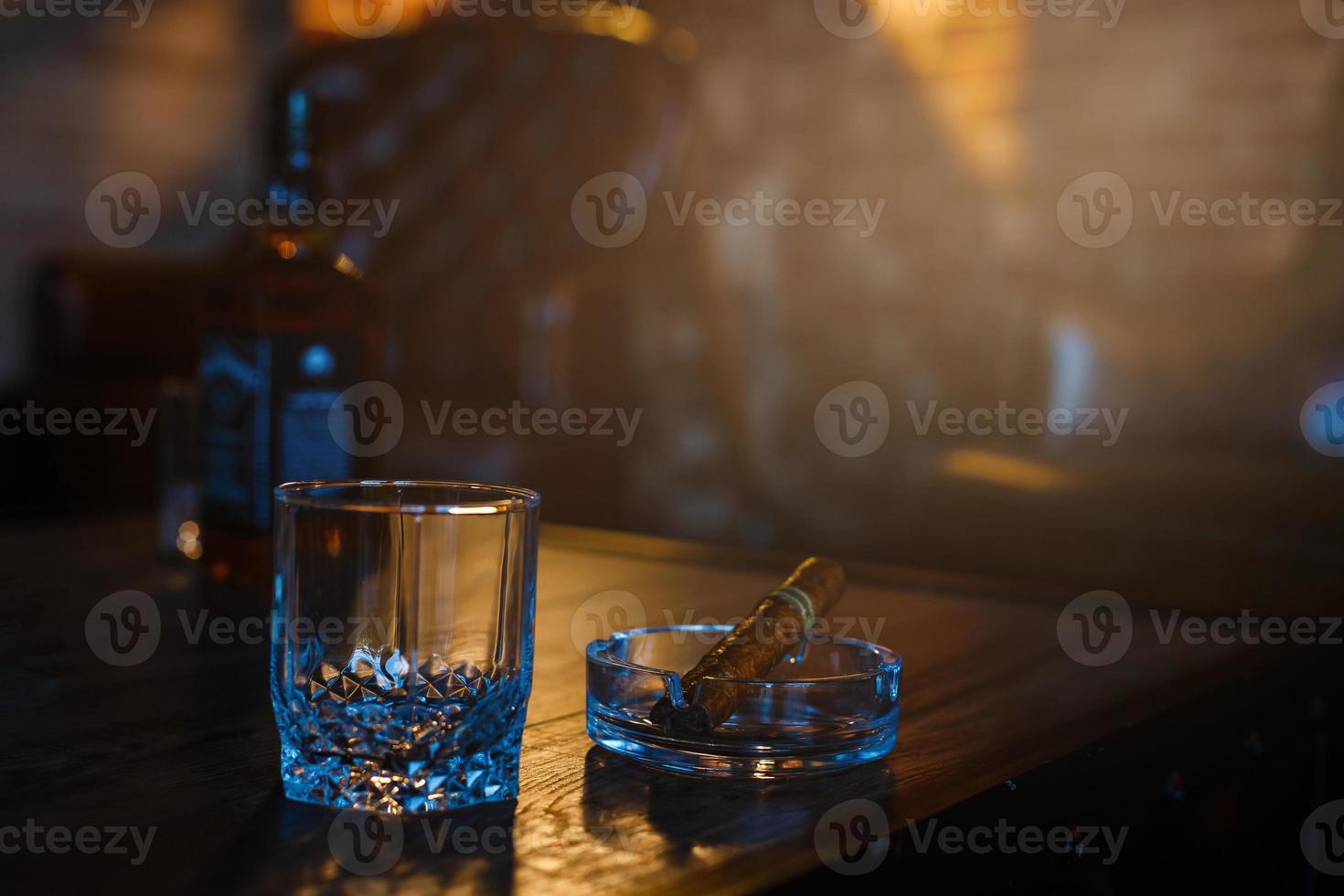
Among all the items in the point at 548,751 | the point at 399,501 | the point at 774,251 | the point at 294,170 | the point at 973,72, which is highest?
the point at 973,72

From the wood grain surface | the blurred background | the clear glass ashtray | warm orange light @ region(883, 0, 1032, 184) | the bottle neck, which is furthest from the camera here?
warm orange light @ region(883, 0, 1032, 184)

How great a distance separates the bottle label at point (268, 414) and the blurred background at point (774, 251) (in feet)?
3.77

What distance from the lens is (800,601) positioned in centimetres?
68

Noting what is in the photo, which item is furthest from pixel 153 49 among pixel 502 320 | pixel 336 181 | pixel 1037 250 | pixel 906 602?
pixel 906 602

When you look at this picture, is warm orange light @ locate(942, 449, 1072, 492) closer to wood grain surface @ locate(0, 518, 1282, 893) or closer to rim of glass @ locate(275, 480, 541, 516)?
wood grain surface @ locate(0, 518, 1282, 893)

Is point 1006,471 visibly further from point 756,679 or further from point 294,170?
point 756,679

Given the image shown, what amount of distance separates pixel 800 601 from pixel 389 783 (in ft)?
0.81

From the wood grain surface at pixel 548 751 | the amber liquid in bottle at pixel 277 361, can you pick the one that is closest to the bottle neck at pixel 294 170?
the amber liquid in bottle at pixel 277 361

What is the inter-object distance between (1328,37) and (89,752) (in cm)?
309

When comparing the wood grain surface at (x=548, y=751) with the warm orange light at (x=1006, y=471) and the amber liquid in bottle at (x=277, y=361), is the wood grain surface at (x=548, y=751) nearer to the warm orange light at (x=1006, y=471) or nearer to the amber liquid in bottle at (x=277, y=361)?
the amber liquid in bottle at (x=277, y=361)

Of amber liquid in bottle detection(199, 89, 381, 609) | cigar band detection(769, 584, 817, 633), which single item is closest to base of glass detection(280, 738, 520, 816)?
cigar band detection(769, 584, 817, 633)

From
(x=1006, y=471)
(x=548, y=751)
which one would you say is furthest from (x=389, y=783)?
(x=1006, y=471)

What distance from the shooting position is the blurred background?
241 cm

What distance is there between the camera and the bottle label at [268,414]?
0.96 meters
